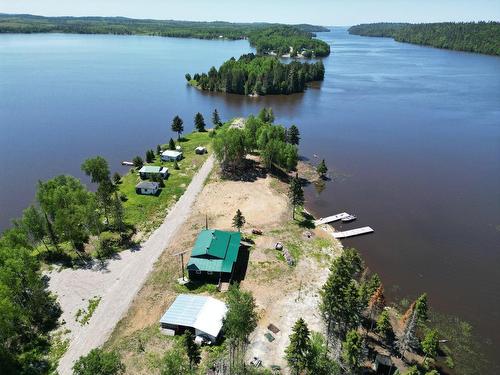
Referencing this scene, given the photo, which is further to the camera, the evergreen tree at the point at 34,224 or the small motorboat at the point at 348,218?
the small motorboat at the point at 348,218

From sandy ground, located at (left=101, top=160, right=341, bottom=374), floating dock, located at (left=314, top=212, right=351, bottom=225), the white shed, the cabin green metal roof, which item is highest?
the cabin green metal roof

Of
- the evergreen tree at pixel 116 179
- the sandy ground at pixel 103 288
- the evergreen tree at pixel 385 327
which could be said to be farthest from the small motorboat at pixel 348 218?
the evergreen tree at pixel 116 179

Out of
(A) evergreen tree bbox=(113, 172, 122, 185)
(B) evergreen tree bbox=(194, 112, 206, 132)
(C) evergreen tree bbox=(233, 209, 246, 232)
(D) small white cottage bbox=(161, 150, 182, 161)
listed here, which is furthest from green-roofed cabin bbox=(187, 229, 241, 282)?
(B) evergreen tree bbox=(194, 112, 206, 132)

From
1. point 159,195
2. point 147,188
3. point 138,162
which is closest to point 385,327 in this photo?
point 159,195

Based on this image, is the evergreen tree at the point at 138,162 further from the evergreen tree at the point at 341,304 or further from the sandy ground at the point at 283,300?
the evergreen tree at the point at 341,304

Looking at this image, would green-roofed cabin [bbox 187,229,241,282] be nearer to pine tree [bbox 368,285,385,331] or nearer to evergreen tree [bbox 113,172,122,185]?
pine tree [bbox 368,285,385,331]

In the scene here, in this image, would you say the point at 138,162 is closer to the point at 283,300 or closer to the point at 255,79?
the point at 283,300
